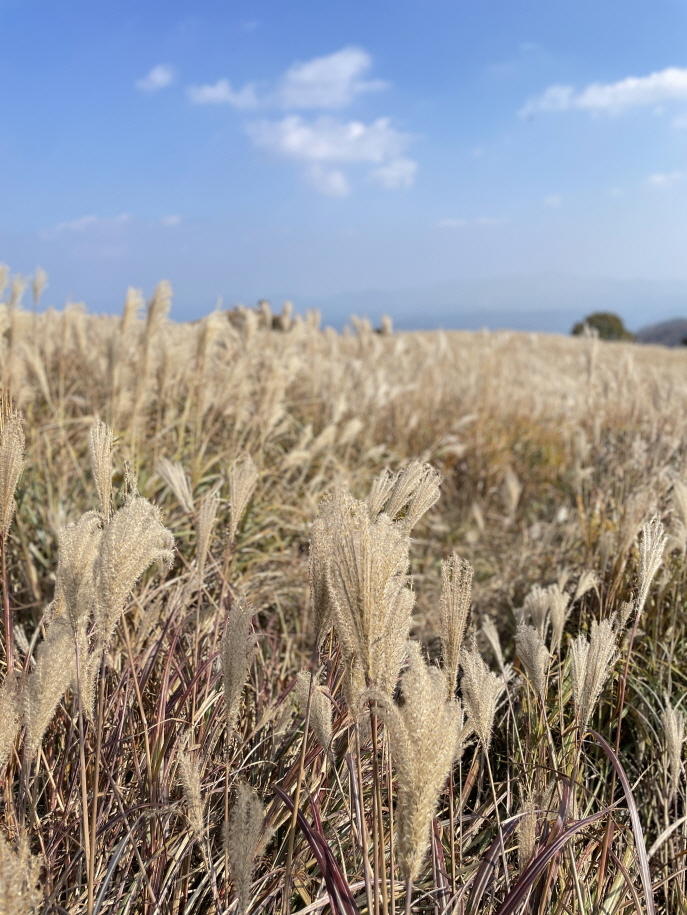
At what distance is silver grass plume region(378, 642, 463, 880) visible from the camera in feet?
2.76

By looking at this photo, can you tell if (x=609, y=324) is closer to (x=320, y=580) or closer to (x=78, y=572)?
(x=320, y=580)

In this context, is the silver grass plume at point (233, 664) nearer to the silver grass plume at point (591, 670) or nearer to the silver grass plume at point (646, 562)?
the silver grass plume at point (591, 670)

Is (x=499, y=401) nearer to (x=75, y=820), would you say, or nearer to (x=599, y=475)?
(x=599, y=475)

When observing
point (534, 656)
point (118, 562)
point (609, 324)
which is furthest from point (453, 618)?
point (609, 324)

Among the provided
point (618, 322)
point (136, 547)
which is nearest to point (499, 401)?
point (136, 547)

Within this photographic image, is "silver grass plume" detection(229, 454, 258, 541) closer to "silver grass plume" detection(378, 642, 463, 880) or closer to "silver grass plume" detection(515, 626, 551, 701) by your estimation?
"silver grass plume" detection(515, 626, 551, 701)

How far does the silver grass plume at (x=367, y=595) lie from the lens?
35.3 inches

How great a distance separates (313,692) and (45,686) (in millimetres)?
489

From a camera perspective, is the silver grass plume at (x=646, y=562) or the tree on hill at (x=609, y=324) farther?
the tree on hill at (x=609, y=324)

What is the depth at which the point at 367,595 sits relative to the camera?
90 cm

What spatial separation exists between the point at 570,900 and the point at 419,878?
34cm

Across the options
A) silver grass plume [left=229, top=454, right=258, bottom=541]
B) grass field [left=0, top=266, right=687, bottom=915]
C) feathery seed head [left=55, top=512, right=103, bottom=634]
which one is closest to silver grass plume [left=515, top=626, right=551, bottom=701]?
grass field [left=0, top=266, right=687, bottom=915]

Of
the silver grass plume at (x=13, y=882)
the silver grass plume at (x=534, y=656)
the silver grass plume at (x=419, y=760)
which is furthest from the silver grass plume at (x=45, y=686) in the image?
the silver grass plume at (x=534, y=656)

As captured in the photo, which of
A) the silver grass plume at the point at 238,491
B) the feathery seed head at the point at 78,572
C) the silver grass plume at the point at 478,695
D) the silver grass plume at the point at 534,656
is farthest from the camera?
the silver grass plume at the point at 238,491
